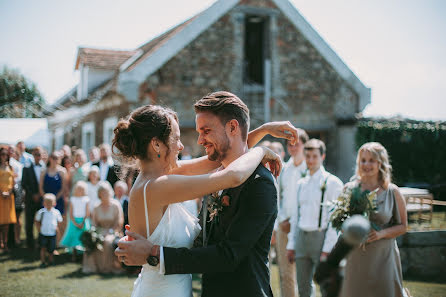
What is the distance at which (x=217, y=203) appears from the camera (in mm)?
2461

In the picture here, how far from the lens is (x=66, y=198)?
990 centimetres

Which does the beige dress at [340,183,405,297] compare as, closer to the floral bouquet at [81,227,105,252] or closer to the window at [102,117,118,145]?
the floral bouquet at [81,227,105,252]

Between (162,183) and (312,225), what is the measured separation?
129 inches

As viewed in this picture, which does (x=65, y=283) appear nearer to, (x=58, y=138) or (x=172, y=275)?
(x=172, y=275)

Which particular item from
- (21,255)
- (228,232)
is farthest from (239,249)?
(21,255)

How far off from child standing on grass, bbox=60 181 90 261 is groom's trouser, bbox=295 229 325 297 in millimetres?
5287

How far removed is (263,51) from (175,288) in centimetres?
1344

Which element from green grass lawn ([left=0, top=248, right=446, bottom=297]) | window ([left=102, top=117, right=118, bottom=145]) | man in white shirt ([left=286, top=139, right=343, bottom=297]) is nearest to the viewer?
man in white shirt ([left=286, top=139, right=343, bottom=297])

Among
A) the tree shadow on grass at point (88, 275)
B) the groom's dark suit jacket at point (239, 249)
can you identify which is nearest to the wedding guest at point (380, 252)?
the groom's dark suit jacket at point (239, 249)

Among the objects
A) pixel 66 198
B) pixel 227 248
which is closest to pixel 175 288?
pixel 227 248

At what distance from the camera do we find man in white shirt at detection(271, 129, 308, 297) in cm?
576

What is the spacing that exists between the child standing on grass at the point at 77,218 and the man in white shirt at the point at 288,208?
4615 mm

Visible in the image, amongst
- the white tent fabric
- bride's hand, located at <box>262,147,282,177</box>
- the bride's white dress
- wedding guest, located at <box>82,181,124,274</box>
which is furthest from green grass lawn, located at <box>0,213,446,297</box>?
the white tent fabric

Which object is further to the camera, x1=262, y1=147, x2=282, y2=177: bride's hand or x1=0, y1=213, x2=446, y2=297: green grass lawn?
x1=0, y1=213, x2=446, y2=297: green grass lawn
